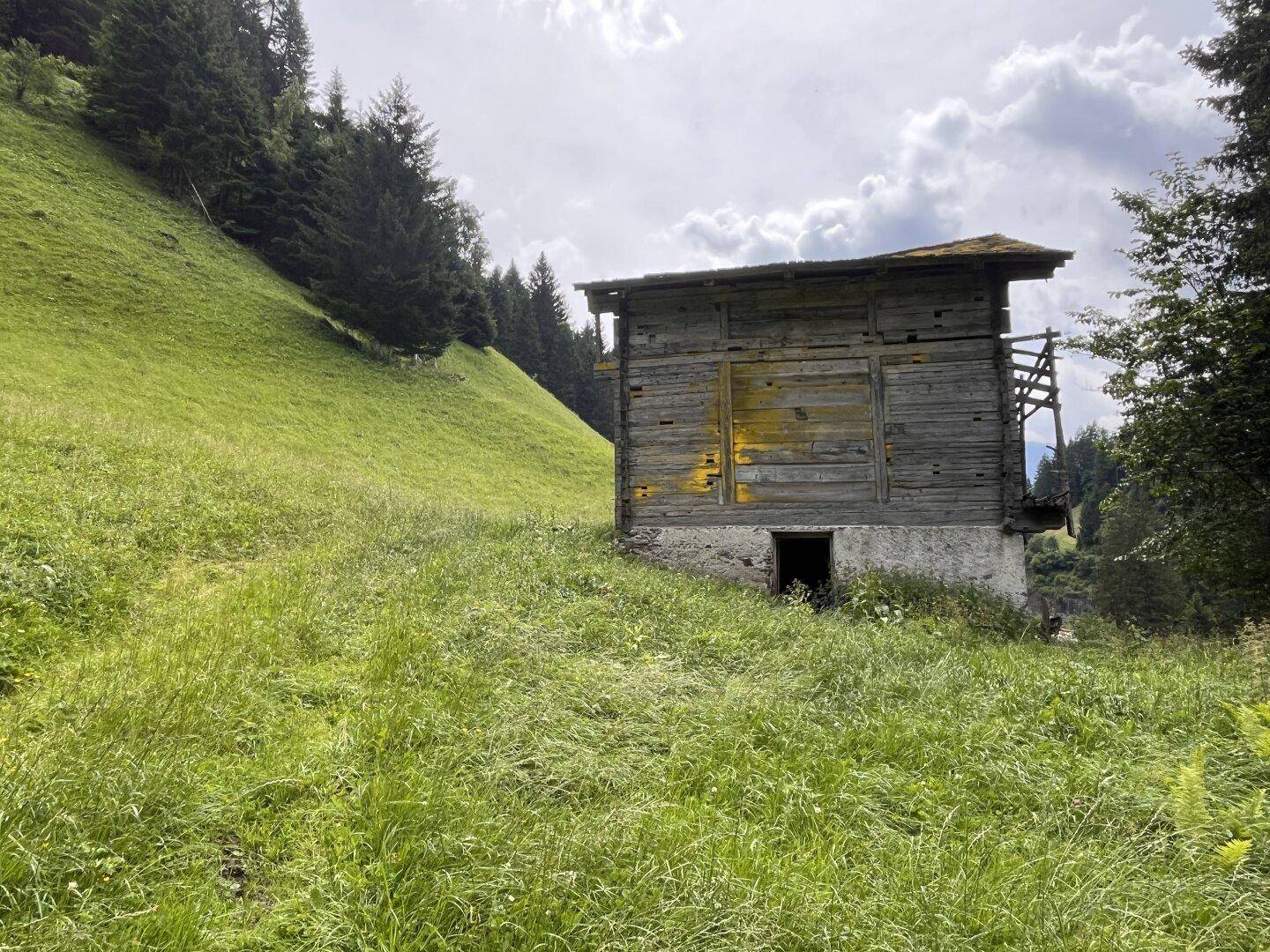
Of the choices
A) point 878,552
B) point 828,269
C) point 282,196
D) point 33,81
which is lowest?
point 878,552

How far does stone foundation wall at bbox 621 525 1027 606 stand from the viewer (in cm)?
1139

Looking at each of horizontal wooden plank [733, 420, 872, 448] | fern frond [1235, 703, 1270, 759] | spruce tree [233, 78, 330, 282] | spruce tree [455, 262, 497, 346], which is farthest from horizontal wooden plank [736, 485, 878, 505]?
spruce tree [233, 78, 330, 282]

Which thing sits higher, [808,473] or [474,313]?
[474,313]

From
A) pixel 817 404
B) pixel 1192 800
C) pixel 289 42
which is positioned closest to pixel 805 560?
pixel 817 404

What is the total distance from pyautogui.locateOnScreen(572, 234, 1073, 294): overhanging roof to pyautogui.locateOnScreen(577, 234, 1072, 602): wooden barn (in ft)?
0.13

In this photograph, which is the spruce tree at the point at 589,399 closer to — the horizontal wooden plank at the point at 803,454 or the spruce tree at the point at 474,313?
the spruce tree at the point at 474,313

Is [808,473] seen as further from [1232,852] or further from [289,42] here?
[289,42]

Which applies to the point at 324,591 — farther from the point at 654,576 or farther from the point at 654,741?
the point at 654,576

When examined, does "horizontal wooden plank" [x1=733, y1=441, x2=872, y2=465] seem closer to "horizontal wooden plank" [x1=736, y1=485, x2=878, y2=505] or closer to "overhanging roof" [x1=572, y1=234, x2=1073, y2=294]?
"horizontal wooden plank" [x1=736, y1=485, x2=878, y2=505]

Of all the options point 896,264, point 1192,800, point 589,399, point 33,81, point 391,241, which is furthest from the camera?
point 589,399

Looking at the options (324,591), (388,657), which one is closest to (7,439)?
(324,591)

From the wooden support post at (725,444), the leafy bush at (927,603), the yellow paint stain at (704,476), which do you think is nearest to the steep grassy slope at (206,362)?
the yellow paint stain at (704,476)

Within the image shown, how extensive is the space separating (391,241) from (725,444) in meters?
25.0

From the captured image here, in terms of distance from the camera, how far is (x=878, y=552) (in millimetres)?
11719
